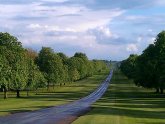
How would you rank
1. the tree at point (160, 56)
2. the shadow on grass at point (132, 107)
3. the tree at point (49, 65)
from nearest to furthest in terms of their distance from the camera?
the shadow on grass at point (132, 107)
the tree at point (160, 56)
the tree at point (49, 65)

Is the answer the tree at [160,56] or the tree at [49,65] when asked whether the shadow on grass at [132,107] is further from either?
the tree at [49,65]

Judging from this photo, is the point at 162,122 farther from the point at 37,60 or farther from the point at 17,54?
the point at 37,60

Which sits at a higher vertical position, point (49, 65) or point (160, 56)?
point (49, 65)

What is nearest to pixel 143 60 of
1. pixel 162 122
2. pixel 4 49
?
pixel 4 49

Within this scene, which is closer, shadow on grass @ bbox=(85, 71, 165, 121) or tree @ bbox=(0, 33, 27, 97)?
shadow on grass @ bbox=(85, 71, 165, 121)

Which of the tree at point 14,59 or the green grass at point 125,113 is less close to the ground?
the tree at point 14,59

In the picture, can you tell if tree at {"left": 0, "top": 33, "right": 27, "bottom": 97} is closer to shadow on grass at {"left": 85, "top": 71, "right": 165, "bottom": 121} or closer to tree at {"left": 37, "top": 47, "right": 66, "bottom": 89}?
shadow on grass at {"left": 85, "top": 71, "right": 165, "bottom": 121}

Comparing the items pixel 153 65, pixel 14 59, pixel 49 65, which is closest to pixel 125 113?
Answer: pixel 14 59

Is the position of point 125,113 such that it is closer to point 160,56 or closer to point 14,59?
point 14,59

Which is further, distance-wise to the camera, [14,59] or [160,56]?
[160,56]

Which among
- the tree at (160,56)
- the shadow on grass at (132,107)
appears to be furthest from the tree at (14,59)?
the tree at (160,56)

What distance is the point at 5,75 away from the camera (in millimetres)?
87375

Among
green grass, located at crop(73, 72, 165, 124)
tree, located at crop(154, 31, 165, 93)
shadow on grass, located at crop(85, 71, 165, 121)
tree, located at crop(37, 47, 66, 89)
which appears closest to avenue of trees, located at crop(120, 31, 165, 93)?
tree, located at crop(154, 31, 165, 93)

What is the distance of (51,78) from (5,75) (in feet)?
134
